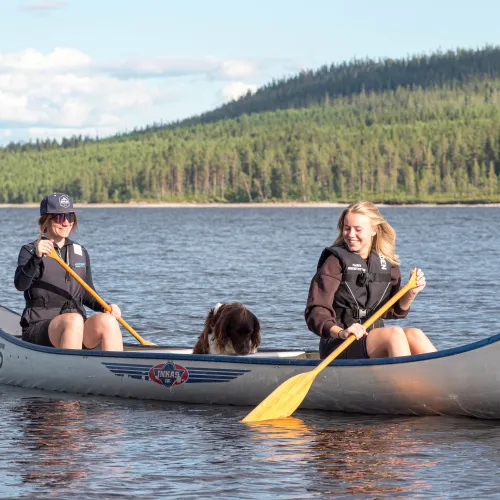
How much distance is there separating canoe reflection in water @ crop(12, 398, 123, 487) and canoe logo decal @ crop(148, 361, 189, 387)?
0.79 m

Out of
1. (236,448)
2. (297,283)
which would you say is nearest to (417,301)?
(297,283)

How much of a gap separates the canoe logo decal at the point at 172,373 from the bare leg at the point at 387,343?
1391 millimetres

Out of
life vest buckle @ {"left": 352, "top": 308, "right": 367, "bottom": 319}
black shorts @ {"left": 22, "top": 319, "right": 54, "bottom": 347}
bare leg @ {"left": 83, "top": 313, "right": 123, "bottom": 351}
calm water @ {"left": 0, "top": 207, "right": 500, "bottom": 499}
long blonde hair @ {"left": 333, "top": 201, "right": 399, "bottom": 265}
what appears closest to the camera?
calm water @ {"left": 0, "top": 207, "right": 500, "bottom": 499}

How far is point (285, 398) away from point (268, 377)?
0.51 meters

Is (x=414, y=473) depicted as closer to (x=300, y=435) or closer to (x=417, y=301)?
(x=300, y=435)

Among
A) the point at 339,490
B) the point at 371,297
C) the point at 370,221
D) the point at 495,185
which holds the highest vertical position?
the point at 495,185

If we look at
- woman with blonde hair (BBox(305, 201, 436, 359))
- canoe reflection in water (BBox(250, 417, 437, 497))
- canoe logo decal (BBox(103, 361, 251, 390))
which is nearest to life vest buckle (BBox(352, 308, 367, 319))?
woman with blonde hair (BBox(305, 201, 436, 359))

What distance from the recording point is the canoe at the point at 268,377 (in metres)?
10.0

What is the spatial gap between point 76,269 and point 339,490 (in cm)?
441

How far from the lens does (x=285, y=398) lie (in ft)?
34.1

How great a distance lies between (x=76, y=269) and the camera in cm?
1149

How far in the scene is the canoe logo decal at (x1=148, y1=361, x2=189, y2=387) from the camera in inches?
447

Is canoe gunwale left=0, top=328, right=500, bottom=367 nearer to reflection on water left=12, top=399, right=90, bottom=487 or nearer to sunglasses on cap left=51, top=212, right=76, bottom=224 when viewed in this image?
reflection on water left=12, top=399, right=90, bottom=487

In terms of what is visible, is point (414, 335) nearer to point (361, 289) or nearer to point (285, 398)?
point (361, 289)
